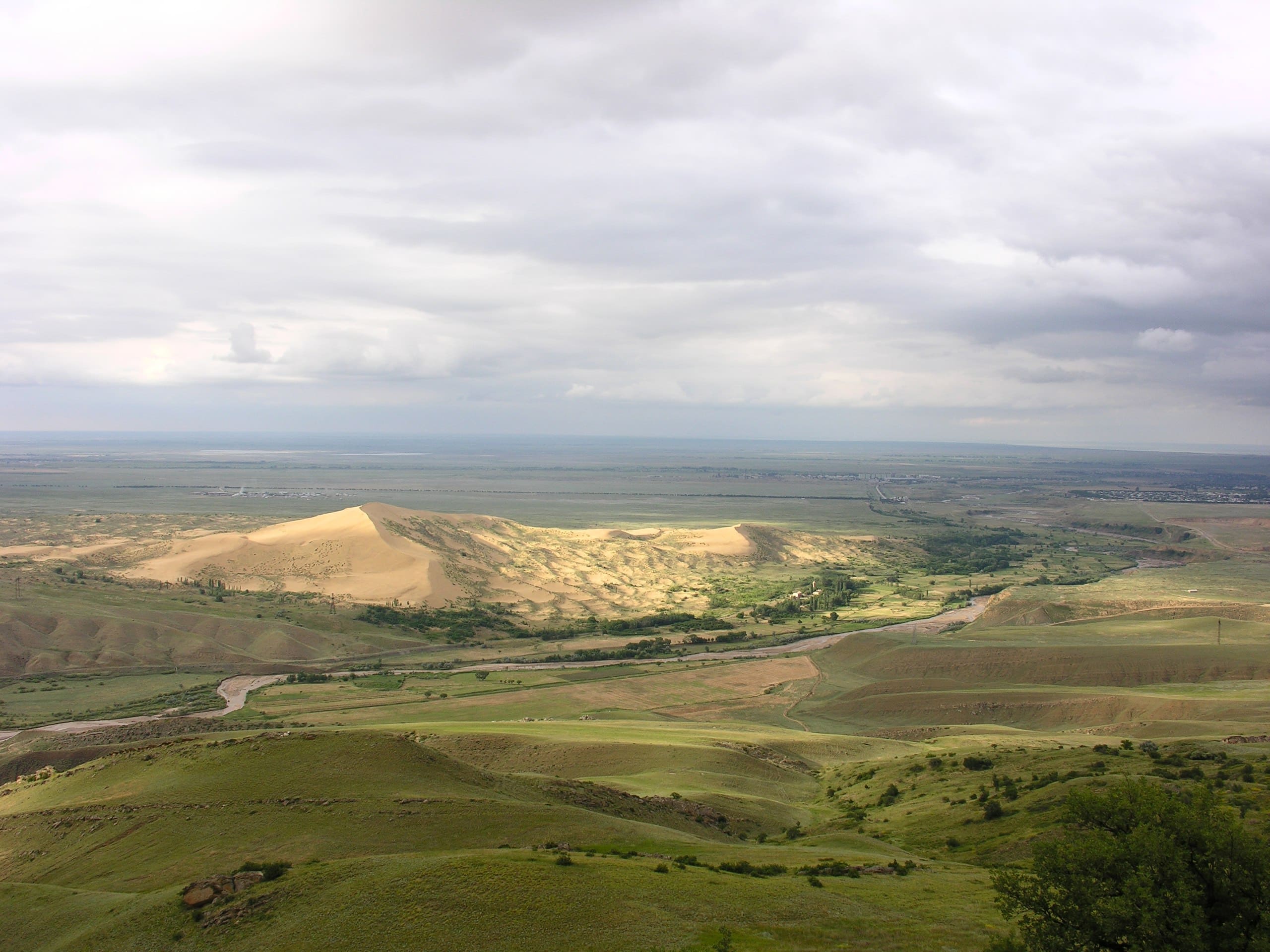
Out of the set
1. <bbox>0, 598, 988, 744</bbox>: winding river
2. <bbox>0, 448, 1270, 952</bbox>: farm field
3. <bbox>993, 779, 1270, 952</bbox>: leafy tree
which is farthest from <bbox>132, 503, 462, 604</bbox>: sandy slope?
<bbox>993, 779, 1270, 952</bbox>: leafy tree

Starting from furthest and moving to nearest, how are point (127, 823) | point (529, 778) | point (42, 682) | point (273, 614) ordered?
point (273, 614)
point (42, 682)
point (529, 778)
point (127, 823)

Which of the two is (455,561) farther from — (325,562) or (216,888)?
(216,888)

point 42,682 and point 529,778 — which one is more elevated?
point 529,778

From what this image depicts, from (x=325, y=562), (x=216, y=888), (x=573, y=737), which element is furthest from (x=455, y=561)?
(x=216, y=888)

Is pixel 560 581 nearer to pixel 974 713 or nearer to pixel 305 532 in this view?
pixel 305 532

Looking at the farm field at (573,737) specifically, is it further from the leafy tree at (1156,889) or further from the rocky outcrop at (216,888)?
the leafy tree at (1156,889)

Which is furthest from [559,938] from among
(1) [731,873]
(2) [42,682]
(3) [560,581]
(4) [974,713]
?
(3) [560,581]

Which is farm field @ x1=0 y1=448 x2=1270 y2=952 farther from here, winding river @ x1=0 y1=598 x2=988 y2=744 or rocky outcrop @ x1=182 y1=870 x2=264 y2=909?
winding river @ x1=0 y1=598 x2=988 y2=744

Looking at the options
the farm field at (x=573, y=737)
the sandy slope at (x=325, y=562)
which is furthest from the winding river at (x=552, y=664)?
the sandy slope at (x=325, y=562)
